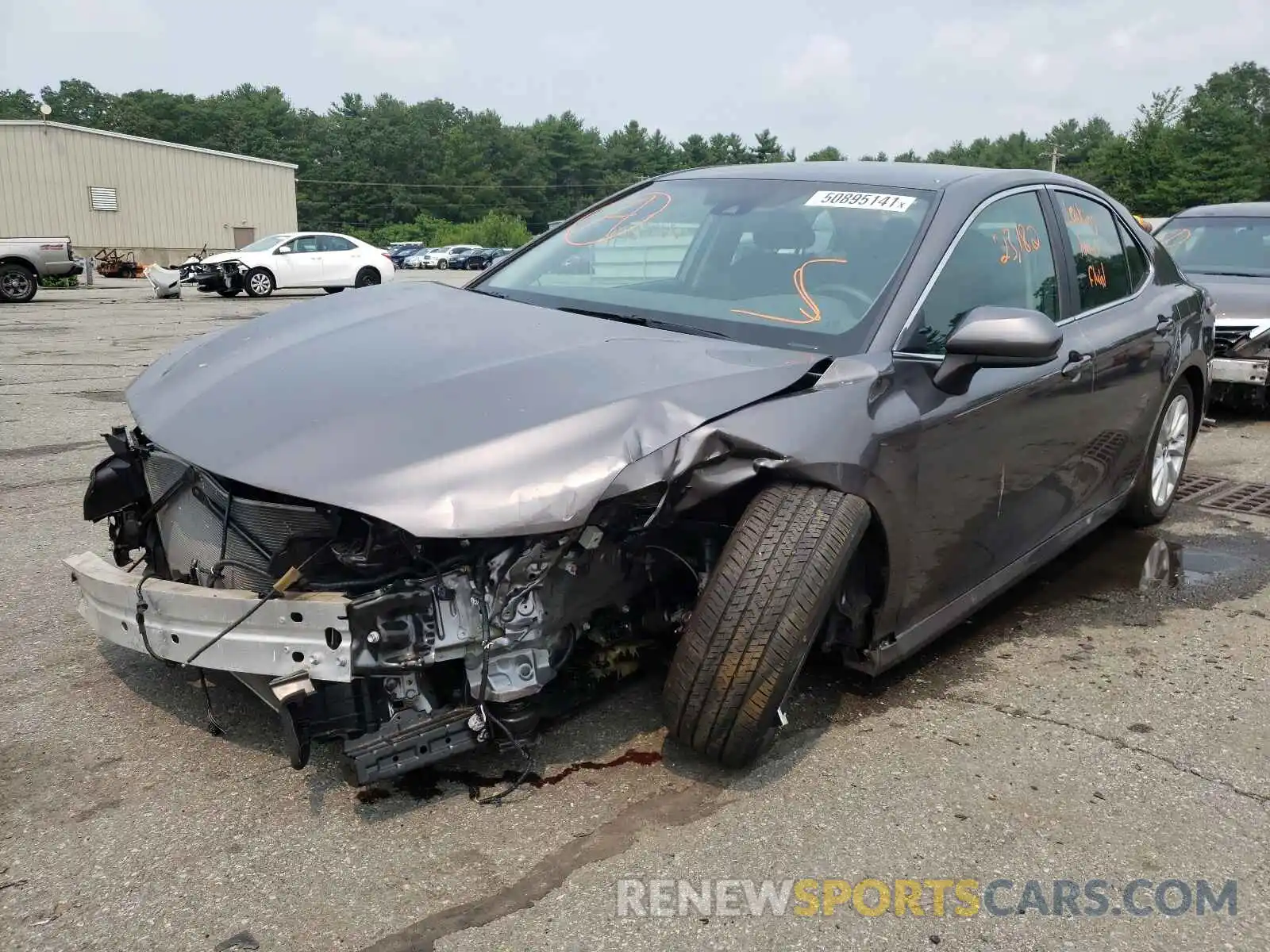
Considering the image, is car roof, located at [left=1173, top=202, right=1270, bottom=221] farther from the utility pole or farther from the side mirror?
the utility pole

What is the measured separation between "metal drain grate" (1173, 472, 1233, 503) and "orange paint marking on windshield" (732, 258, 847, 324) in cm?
340

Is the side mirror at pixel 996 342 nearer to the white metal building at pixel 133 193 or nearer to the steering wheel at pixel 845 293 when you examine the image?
the steering wheel at pixel 845 293

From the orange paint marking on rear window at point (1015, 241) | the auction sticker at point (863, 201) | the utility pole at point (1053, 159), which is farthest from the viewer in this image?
the utility pole at point (1053, 159)

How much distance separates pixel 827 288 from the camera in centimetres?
326

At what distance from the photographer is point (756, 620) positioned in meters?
2.61

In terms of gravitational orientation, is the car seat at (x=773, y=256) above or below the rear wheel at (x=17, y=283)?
above

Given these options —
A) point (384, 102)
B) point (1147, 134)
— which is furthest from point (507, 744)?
point (384, 102)

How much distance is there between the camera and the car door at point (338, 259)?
23.0 metres

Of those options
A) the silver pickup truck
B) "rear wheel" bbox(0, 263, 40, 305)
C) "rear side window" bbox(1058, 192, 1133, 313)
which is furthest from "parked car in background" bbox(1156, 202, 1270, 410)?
"rear wheel" bbox(0, 263, 40, 305)

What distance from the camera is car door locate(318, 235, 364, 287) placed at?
22969mm

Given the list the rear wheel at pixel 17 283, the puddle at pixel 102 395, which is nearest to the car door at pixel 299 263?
the rear wheel at pixel 17 283

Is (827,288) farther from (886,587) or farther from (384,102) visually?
(384,102)

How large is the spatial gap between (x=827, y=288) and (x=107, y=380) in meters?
8.27

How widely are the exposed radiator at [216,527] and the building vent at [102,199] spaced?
4354cm
